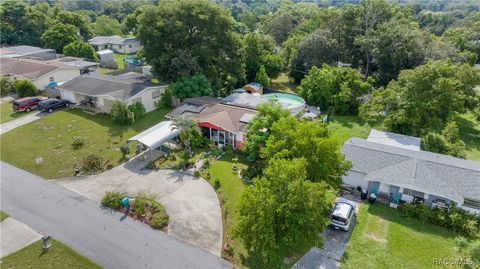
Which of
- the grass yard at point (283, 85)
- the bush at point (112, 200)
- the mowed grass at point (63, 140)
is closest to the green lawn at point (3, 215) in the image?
the mowed grass at point (63, 140)

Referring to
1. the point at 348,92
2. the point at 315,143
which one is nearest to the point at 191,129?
the point at 315,143

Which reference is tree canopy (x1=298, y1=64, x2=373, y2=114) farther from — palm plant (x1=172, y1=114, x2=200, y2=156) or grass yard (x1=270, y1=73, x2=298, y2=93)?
palm plant (x1=172, y1=114, x2=200, y2=156)

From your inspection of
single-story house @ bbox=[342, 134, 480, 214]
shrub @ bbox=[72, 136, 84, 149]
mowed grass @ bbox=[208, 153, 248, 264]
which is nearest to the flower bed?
mowed grass @ bbox=[208, 153, 248, 264]

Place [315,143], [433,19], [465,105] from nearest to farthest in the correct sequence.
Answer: [315,143]
[465,105]
[433,19]

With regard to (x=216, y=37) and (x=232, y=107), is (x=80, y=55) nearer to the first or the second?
(x=216, y=37)

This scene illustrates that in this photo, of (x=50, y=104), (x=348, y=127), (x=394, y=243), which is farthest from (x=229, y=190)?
(x=50, y=104)

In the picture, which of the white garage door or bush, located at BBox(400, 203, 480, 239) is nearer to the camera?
bush, located at BBox(400, 203, 480, 239)

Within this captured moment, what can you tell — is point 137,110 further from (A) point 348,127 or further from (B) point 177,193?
(A) point 348,127
